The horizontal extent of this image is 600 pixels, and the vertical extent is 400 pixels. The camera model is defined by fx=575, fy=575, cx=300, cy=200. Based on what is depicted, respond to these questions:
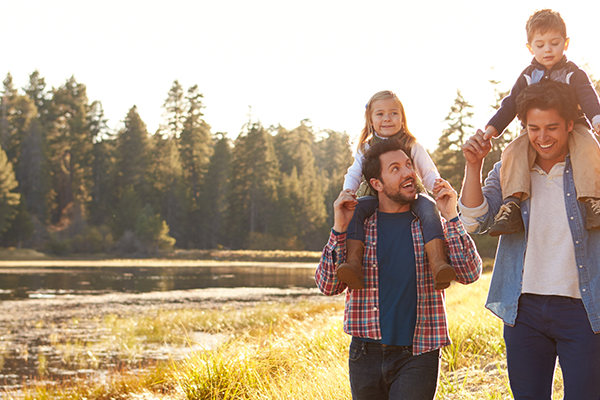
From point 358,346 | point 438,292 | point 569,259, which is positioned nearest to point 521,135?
point 569,259

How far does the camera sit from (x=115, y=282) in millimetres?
27312

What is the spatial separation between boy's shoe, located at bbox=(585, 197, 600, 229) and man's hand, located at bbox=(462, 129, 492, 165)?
50cm

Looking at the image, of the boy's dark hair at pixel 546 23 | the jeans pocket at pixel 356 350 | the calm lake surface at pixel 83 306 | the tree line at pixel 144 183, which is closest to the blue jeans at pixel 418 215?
the jeans pocket at pixel 356 350

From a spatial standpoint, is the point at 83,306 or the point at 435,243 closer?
the point at 435,243

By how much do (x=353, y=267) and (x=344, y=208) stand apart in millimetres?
285

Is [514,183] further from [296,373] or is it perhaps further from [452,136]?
[452,136]

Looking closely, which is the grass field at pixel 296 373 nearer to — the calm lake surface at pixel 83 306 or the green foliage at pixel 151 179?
the calm lake surface at pixel 83 306

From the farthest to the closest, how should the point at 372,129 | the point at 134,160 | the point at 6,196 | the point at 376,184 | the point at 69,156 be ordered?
the point at 69,156, the point at 134,160, the point at 6,196, the point at 372,129, the point at 376,184

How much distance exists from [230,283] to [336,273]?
25897mm

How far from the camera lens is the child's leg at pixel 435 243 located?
266 centimetres

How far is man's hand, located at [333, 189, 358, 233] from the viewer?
274 centimetres

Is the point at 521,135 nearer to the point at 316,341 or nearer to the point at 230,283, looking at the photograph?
the point at 316,341

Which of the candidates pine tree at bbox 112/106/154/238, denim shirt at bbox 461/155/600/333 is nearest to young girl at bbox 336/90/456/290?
denim shirt at bbox 461/155/600/333

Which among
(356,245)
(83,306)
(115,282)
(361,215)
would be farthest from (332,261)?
(115,282)
